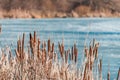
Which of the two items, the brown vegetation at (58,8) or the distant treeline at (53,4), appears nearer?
the brown vegetation at (58,8)

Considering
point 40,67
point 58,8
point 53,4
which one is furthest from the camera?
point 53,4

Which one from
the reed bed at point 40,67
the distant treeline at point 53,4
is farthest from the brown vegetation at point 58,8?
the reed bed at point 40,67

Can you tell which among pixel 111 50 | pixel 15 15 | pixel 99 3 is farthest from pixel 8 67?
pixel 99 3

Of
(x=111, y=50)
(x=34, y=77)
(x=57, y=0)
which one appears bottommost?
(x=57, y=0)

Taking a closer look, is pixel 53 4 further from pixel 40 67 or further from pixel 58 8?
pixel 40 67

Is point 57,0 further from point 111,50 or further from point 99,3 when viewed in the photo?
point 111,50

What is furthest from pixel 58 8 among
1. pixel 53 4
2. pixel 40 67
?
pixel 40 67

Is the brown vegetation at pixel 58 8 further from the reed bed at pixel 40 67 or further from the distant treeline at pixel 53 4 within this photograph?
the reed bed at pixel 40 67

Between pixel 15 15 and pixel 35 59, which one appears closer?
pixel 35 59

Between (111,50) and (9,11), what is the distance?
32.4 meters

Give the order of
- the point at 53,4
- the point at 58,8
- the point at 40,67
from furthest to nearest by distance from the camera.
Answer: the point at 53,4 → the point at 58,8 → the point at 40,67

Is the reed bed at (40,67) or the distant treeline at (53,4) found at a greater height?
the reed bed at (40,67)

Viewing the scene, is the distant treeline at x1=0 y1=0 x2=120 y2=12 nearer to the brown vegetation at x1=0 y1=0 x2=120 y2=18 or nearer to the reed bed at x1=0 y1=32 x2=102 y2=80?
the brown vegetation at x1=0 y1=0 x2=120 y2=18

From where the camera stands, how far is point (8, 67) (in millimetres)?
6684
